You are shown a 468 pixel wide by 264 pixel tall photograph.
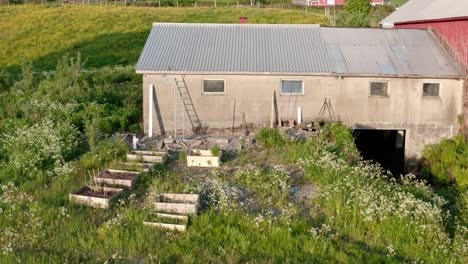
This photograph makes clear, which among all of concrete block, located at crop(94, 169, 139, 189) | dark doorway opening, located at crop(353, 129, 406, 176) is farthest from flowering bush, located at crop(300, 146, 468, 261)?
dark doorway opening, located at crop(353, 129, 406, 176)

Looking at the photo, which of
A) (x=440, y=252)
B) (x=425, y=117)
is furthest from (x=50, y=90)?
(x=440, y=252)

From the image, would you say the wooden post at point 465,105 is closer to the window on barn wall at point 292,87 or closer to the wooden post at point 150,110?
the window on barn wall at point 292,87

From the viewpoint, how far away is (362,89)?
19109mm

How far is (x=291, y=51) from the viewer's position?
20266 millimetres

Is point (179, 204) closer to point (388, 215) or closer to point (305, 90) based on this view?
point (388, 215)

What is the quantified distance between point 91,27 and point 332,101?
31888 millimetres

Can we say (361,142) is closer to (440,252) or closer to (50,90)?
(440,252)

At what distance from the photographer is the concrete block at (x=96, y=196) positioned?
11.3 metres

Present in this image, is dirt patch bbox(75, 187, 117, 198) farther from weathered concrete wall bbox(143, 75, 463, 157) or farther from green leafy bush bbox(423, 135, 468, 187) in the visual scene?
green leafy bush bbox(423, 135, 468, 187)

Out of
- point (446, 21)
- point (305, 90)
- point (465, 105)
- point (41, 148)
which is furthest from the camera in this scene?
point (446, 21)

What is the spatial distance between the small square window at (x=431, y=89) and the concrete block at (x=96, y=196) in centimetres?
1282

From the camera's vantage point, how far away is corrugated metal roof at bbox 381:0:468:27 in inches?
790

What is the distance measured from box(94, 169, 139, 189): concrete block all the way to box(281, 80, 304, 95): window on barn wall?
7.90 metres

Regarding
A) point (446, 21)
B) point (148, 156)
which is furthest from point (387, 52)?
point (148, 156)
